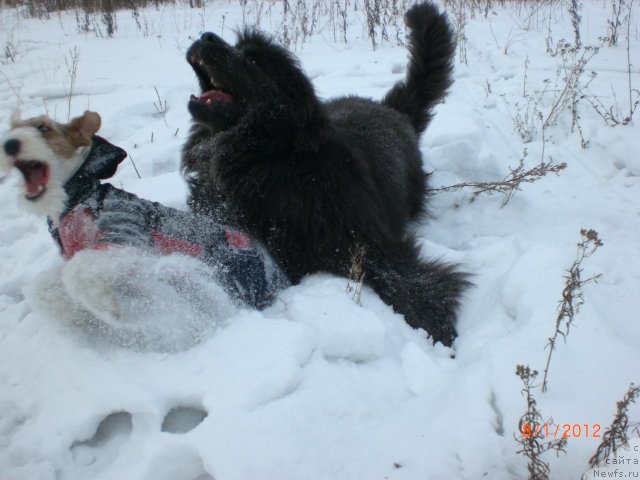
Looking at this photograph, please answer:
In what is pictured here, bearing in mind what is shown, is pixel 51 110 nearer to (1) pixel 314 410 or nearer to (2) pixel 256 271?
(2) pixel 256 271

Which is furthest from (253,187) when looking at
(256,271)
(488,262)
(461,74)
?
(461,74)

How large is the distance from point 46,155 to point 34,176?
0.39ft

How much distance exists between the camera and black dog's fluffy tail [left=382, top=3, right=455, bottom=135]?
355 cm

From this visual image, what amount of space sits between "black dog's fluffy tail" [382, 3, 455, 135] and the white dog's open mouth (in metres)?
2.73

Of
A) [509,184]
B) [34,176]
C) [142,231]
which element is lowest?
[509,184]

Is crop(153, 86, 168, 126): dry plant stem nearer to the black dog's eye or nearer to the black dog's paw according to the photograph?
the black dog's paw

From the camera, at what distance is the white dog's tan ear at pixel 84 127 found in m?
2.07

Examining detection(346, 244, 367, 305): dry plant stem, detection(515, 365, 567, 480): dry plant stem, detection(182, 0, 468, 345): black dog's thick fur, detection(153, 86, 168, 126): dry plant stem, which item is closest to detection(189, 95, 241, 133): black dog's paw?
detection(182, 0, 468, 345): black dog's thick fur

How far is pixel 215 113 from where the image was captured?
2.31 meters

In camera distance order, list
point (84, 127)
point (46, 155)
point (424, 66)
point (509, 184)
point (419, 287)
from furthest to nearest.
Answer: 1. point (424, 66)
2. point (509, 184)
3. point (419, 287)
4. point (84, 127)
5. point (46, 155)

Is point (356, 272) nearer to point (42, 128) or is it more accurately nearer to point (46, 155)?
point (46, 155)
